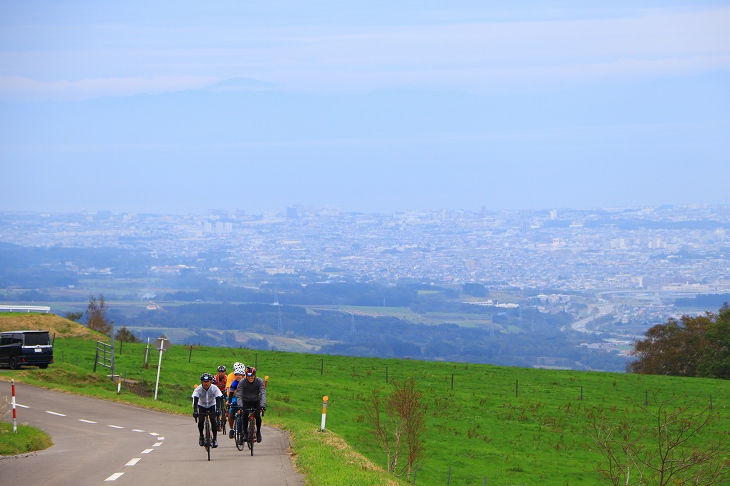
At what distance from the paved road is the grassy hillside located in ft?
2.92

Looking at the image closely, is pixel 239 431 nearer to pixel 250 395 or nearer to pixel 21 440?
pixel 250 395

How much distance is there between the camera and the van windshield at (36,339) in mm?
Answer: 44575

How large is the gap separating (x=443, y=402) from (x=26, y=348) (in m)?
22.1

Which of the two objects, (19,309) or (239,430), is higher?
(19,309)

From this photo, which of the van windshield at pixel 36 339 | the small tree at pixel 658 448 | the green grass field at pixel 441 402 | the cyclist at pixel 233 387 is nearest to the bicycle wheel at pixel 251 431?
the cyclist at pixel 233 387

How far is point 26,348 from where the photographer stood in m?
44.5

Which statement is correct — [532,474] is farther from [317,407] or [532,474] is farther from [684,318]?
[684,318]

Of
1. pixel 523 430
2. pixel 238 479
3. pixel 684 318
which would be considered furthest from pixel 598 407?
pixel 238 479

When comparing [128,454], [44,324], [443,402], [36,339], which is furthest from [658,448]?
[44,324]

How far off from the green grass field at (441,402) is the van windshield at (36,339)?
51.8 inches

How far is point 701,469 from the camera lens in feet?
60.9

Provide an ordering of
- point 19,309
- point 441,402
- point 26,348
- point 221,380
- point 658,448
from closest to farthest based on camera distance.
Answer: point 221,380 < point 658,448 < point 26,348 < point 441,402 < point 19,309

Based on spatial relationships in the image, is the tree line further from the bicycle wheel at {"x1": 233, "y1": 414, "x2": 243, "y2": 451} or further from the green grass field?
the bicycle wheel at {"x1": 233, "y1": 414, "x2": 243, "y2": 451}

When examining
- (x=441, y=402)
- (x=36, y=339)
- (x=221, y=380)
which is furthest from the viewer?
Answer: (x=441, y=402)
